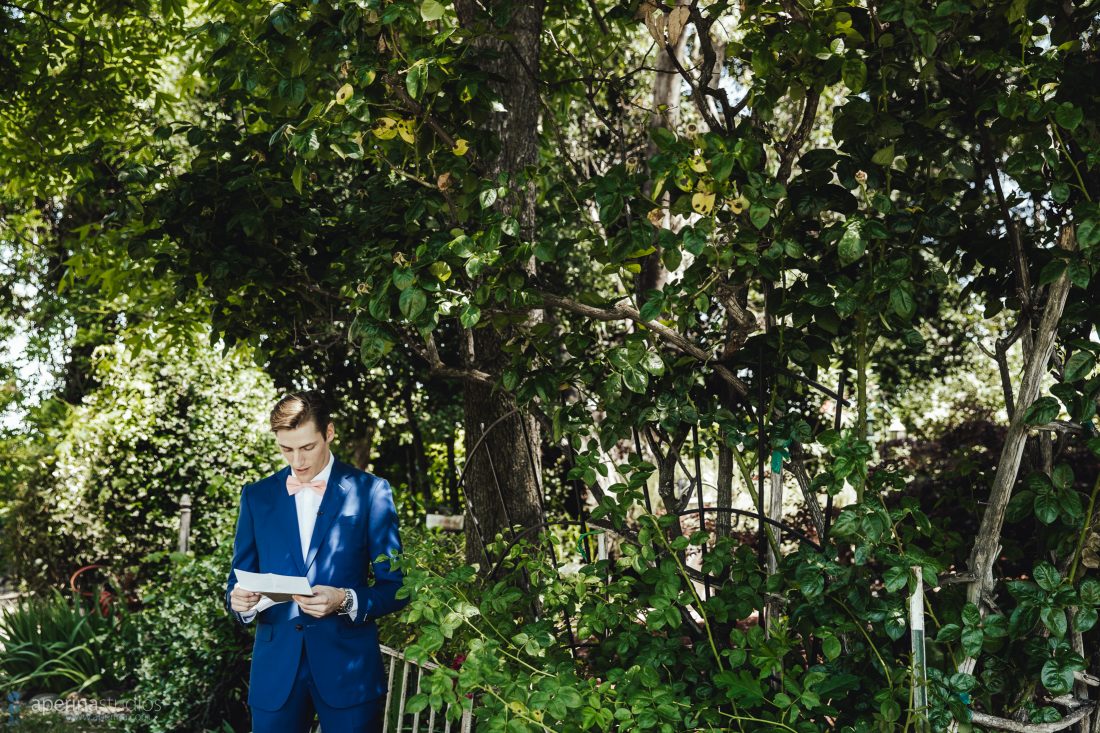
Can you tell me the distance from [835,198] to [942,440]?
6068 millimetres

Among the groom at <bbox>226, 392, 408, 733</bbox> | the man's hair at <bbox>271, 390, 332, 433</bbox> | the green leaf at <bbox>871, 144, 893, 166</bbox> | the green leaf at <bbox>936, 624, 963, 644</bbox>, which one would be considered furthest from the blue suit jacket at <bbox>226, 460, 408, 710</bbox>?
the green leaf at <bbox>871, 144, 893, 166</bbox>

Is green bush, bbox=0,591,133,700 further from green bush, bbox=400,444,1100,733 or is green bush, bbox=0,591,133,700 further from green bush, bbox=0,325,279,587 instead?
green bush, bbox=400,444,1100,733

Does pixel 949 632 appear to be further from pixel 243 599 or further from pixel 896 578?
pixel 243 599

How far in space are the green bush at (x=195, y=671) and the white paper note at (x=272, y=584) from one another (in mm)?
2178

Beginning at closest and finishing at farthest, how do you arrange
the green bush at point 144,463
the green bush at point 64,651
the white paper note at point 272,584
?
1. the white paper note at point 272,584
2. the green bush at point 64,651
3. the green bush at point 144,463

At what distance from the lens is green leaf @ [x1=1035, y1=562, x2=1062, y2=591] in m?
2.02

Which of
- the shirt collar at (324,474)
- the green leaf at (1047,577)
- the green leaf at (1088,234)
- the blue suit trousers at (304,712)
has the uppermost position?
the green leaf at (1088,234)

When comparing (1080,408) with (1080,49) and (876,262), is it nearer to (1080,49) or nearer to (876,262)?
(876,262)

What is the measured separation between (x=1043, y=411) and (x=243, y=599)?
7.41 feet

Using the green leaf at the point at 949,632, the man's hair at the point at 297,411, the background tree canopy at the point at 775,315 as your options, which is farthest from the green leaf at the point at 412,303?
the green leaf at the point at 949,632

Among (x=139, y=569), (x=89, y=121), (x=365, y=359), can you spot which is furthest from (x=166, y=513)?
(x=365, y=359)

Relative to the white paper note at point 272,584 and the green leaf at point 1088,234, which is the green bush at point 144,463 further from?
the green leaf at point 1088,234

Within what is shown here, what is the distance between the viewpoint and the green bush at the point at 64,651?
581 cm

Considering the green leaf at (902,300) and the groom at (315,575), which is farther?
the groom at (315,575)
